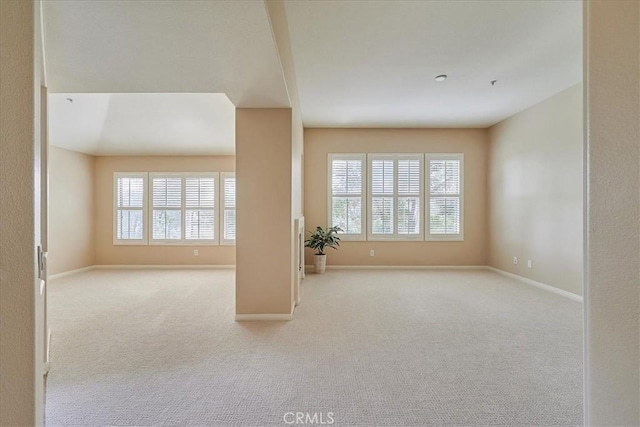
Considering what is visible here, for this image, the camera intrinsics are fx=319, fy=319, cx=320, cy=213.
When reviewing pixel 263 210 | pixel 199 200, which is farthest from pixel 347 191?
pixel 263 210

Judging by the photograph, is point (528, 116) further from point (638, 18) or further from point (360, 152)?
point (638, 18)

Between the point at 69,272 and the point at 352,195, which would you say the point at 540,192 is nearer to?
the point at 352,195

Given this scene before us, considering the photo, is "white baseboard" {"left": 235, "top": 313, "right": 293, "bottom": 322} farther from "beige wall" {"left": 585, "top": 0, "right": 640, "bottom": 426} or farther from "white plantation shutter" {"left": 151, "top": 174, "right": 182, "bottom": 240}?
"white plantation shutter" {"left": 151, "top": 174, "right": 182, "bottom": 240}

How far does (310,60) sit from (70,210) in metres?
5.50

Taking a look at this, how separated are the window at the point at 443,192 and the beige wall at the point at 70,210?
691 centimetres

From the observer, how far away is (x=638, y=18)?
35.1 inches

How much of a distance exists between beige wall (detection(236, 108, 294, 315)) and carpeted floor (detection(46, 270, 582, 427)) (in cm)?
34

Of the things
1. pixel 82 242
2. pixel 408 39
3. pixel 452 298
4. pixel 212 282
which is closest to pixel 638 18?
pixel 408 39

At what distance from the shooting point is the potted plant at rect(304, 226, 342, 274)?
591cm

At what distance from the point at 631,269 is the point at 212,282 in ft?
17.5

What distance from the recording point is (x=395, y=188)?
6.45 metres

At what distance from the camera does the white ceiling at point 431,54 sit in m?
A: 2.74

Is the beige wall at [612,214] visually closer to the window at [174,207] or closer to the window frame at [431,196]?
the window frame at [431,196]

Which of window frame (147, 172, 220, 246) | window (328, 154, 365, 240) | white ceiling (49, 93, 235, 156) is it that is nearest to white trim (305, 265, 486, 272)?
window (328, 154, 365, 240)
